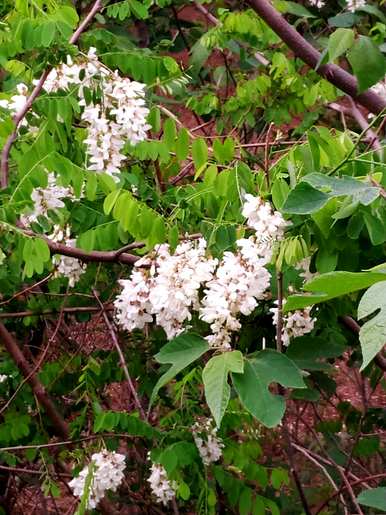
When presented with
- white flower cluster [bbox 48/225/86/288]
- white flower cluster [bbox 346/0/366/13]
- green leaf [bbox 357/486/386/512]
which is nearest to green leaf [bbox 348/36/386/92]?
green leaf [bbox 357/486/386/512]

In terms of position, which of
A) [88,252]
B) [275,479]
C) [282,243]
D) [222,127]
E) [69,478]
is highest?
[282,243]

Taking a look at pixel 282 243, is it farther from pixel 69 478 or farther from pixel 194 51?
pixel 194 51

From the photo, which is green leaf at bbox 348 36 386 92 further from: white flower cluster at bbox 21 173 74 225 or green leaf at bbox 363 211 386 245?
white flower cluster at bbox 21 173 74 225

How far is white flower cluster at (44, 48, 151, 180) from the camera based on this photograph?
79.9 inches

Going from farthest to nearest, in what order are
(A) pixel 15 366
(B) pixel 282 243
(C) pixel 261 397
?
(A) pixel 15 366 < (B) pixel 282 243 < (C) pixel 261 397

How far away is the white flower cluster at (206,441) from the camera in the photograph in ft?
8.55

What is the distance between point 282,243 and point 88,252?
2.63 ft

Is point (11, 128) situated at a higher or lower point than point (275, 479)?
higher

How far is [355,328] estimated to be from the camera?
2.13 metres

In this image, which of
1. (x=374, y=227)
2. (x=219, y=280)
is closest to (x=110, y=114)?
(x=219, y=280)

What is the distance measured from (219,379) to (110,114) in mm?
952

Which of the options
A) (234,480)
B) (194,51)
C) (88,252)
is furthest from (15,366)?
(194,51)

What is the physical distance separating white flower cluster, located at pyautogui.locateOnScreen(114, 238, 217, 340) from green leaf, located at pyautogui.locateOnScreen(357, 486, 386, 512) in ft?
1.45

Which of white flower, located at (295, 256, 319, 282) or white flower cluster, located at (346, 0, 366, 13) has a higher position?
white flower, located at (295, 256, 319, 282)
